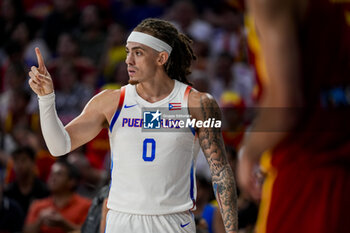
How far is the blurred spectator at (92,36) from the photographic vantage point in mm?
10633

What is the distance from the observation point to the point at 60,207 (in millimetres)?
6883

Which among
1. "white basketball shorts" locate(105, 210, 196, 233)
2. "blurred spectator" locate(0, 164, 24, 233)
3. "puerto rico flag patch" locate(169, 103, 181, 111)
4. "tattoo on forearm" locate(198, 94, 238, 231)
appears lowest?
"blurred spectator" locate(0, 164, 24, 233)

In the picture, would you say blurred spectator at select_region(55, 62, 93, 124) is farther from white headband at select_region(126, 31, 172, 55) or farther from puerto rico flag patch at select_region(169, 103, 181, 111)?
puerto rico flag patch at select_region(169, 103, 181, 111)

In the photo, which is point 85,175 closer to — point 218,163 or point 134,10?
point 218,163

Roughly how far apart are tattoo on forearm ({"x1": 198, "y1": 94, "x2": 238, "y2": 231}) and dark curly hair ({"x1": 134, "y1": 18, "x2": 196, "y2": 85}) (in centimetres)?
42

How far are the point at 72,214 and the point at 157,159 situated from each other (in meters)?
2.92

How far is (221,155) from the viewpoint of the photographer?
4.21m

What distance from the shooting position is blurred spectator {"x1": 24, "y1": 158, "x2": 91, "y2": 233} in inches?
259

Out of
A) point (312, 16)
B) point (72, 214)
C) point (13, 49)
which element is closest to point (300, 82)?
point (312, 16)

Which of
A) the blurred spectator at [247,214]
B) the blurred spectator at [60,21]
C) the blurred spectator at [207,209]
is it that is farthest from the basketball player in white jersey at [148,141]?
the blurred spectator at [60,21]

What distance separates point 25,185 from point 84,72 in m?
2.85

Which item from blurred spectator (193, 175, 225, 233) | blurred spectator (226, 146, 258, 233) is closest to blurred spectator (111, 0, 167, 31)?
blurred spectator (193, 175, 225, 233)

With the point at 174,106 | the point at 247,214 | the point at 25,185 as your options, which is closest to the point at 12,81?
the point at 25,185

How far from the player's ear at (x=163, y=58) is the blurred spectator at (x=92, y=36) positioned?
245 inches
